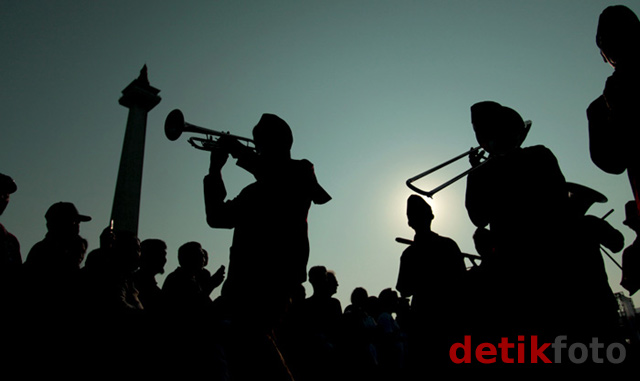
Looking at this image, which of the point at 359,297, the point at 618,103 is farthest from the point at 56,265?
the point at 359,297

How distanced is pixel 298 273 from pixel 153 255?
285 centimetres

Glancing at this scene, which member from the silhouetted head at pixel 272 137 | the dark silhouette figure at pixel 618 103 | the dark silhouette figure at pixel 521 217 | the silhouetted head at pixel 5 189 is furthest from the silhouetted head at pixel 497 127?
the silhouetted head at pixel 5 189

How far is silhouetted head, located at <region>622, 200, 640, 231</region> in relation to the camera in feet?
9.08

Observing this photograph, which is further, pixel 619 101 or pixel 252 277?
pixel 252 277

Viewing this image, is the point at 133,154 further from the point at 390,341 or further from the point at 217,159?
the point at 217,159

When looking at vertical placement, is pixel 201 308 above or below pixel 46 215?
below

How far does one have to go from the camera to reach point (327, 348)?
5.43 meters

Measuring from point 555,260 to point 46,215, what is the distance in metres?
4.31

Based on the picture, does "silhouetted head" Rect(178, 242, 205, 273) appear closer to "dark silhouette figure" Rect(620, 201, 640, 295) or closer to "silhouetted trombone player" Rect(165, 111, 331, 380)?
"silhouetted trombone player" Rect(165, 111, 331, 380)

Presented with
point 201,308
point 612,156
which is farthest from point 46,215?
point 612,156

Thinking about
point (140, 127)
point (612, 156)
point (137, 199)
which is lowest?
point (612, 156)

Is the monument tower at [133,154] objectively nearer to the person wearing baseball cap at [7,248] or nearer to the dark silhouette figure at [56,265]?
the person wearing baseball cap at [7,248]

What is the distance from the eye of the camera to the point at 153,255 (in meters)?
4.49

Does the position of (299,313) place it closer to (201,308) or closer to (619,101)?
(201,308)
